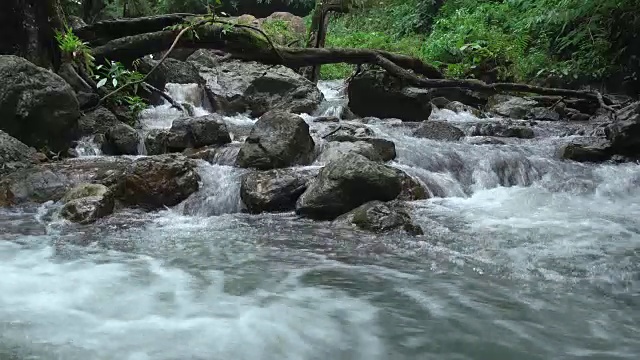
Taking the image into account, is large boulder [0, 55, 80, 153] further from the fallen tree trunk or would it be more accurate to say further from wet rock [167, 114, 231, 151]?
the fallen tree trunk

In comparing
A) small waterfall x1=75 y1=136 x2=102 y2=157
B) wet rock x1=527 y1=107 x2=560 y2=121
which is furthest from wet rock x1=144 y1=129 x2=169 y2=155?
wet rock x1=527 y1=107 x2=560 y2=121

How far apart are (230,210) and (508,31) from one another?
13323 mm

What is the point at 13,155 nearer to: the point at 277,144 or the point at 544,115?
the point at 277,144

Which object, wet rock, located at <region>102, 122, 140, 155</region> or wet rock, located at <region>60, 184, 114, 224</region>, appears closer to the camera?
wet rock, located at <region>60, 184, 114, 224</region>

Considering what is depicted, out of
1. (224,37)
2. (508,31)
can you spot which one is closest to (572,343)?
(224,37)

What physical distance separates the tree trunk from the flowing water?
3.59m

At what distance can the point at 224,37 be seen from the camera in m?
8.62

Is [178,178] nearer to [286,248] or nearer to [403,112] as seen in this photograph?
[286,248]

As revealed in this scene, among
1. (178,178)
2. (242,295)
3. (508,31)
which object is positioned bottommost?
(242,295)

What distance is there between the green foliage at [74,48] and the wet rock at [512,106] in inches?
320

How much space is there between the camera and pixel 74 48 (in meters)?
7.58

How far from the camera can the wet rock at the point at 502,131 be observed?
30.3ft

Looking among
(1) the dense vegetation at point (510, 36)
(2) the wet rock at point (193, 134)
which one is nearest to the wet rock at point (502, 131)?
(1) the dense vegetation at point (510, 36)

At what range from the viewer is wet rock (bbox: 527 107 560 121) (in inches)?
436
